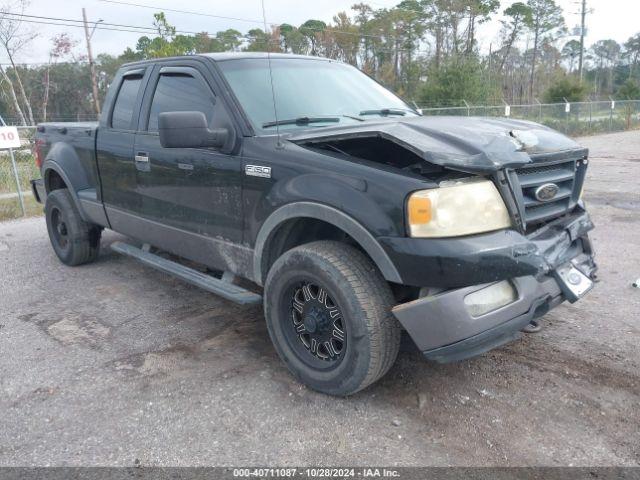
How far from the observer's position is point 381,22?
38.3 metres

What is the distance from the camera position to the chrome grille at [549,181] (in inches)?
115

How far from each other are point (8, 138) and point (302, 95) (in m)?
6.66

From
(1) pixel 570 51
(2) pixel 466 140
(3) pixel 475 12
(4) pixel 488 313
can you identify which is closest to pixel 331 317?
(4) pixel 488 313

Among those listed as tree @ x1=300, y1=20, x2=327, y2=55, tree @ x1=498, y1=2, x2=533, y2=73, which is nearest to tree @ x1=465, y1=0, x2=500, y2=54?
tree @ x1=498, y1=2, x2=533, y2=73

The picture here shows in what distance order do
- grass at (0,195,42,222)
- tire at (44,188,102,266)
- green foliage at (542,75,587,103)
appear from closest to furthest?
1. tire at (44,188,102,266)
2. grass at (0,195,42,222)
3. green foliage at (542,75,587,103)

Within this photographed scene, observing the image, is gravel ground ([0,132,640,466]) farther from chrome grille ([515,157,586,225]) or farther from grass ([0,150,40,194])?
grass ([0,150,40,194])

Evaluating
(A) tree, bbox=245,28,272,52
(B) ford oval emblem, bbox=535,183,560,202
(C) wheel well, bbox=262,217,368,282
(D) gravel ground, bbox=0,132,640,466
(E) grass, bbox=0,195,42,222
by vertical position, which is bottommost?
(D) gravel ground, bbox=0,132,640,466

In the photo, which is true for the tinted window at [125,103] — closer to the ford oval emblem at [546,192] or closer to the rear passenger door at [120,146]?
the rear passenger door at [120,146]

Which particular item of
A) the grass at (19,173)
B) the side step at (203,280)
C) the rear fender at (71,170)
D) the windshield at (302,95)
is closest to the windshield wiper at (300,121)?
the windshield at (302,95)

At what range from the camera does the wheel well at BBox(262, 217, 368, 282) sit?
331 cm

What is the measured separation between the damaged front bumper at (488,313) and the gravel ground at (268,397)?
453 millimetres

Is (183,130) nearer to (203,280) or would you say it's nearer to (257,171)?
(257,171)

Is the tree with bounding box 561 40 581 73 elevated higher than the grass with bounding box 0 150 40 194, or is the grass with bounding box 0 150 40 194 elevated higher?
the tree with bounding box 561 40 581 73

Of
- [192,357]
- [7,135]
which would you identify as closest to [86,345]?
[192,357]
